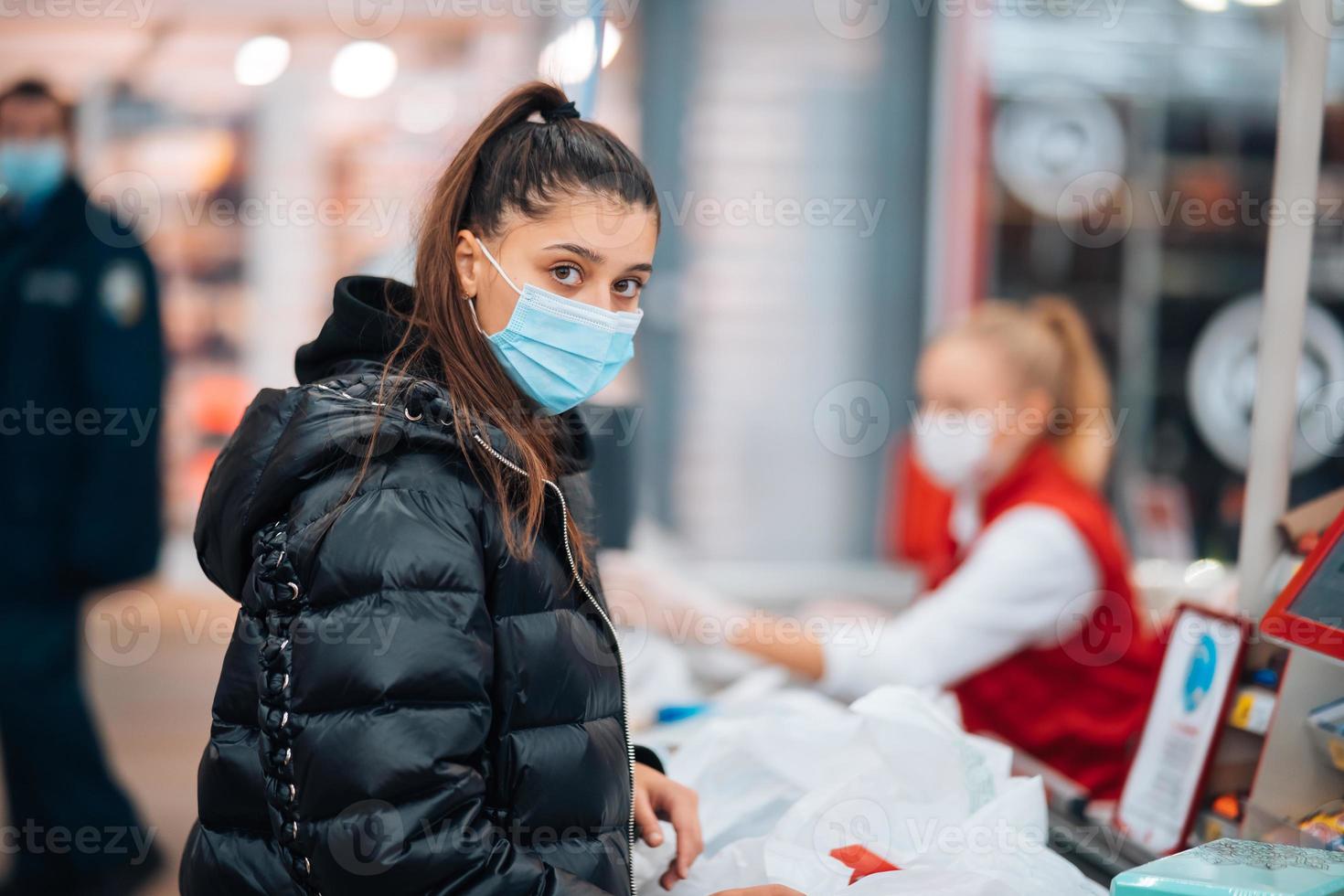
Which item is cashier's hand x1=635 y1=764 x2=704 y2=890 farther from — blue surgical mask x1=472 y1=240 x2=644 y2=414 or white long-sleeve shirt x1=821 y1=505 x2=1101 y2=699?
white long-sleeve shirt x1=821 y1=505 x2=1101 y2=699

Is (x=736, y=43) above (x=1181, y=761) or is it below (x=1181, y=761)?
above

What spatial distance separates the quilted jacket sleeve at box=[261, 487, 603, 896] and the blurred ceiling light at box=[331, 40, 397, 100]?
476 centimetres

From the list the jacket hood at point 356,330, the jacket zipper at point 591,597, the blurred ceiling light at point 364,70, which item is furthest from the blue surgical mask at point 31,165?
the jacket zipper at point 591,597

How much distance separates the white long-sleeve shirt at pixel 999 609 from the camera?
224 centimetres

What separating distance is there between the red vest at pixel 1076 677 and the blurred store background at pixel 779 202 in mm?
2647

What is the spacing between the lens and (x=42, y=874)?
10.3 ft

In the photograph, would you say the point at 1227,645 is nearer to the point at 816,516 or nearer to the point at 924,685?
the point at 924,685

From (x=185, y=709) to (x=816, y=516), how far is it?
273 cm

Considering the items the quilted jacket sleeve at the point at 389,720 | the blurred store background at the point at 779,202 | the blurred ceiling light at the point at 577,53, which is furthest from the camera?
the blurred store background at the point at 779,202

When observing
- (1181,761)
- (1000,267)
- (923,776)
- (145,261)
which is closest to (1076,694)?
(1181,761)

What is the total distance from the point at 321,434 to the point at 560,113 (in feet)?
1.66

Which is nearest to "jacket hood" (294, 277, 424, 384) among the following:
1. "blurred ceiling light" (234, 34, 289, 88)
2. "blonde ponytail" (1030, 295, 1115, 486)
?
"blonde ponytail" (1030, 295, 1115, 486)

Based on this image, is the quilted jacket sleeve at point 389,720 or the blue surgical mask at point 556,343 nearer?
the quilted jacket sleeve at point 389,720

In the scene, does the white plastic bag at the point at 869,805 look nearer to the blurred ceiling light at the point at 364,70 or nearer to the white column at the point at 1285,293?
the white column at the point at 1285,293
